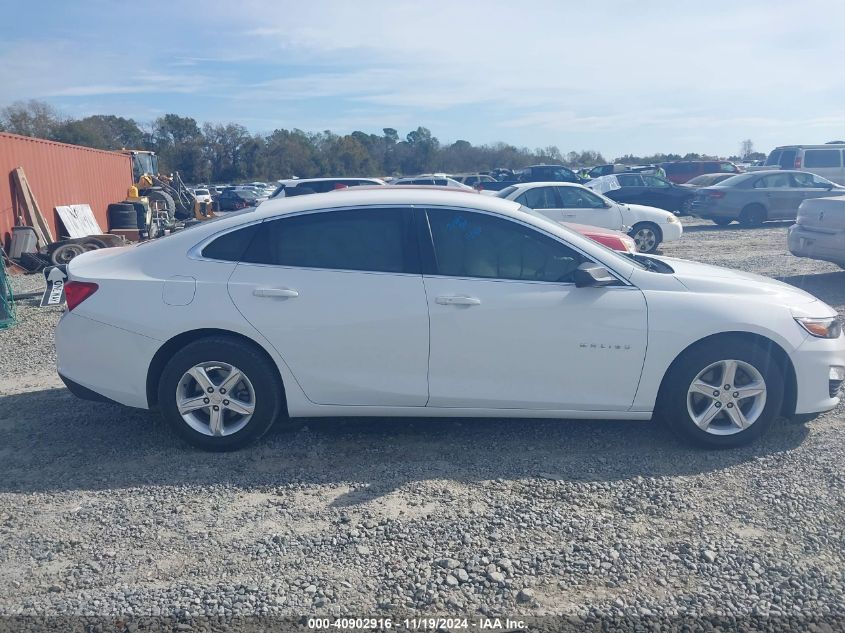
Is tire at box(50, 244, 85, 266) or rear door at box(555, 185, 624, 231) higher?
rear door at box(555, 185, 624, 231)

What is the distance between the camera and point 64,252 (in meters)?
15.0

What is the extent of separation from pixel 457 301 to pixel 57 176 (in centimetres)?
1690

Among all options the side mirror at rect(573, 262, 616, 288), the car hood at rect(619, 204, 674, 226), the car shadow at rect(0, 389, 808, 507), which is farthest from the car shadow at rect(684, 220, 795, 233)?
the side mirror at rect(573, 262, 616, 288)

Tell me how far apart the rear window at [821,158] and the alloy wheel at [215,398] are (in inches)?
978

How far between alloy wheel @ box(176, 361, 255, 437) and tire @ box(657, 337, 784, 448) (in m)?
2.63

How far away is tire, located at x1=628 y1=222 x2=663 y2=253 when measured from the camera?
51.1 feet

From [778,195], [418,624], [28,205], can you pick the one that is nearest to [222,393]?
[418,624]

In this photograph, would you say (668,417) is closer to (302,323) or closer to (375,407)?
(375,407)

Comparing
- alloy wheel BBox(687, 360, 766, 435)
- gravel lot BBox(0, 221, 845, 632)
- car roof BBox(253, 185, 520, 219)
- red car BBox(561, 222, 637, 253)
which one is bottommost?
gravel lot BBox(0, 221, 845, 632)

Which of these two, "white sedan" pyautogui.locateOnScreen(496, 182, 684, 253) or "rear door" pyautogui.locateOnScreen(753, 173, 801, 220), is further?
"rear door" pyautogui.locateOnScreen(753, 173, 801, 220)

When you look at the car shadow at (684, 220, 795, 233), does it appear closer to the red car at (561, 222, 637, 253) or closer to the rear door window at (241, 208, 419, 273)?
the red car at (561, 222, 637, 253)

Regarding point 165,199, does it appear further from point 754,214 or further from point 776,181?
point 776,181

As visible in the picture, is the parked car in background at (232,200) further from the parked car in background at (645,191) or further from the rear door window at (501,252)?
the rear door window at (501,252)

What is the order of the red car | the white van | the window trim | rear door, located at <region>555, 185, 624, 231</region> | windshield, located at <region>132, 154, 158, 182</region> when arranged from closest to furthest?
the window trim
the red car
rear door, located at <region>555, 185, 624, 231</region>
the white van
windshield, located at <region>132, 154, 158, 182</region>
